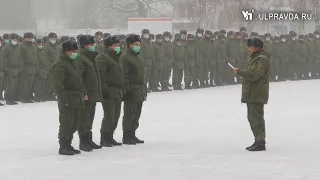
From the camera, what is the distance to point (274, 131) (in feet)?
48.5

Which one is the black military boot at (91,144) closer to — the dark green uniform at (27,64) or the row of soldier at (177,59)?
the row of soldier at (177,59)

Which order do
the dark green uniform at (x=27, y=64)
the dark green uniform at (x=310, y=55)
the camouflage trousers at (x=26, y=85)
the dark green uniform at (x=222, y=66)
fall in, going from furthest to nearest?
the dark green uniform at (x=310, y=55)
the dark green uniform at (x=222, y=66)
the camouflage trousers at (x=26, y=85)
the dark green uniform at (x=27, y=64)

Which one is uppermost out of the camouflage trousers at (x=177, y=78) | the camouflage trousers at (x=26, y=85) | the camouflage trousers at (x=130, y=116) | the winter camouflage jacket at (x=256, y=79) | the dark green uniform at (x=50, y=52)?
the winter camouflage jacket at (x=256, y=79)

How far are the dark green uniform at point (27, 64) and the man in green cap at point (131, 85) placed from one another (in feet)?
27.8

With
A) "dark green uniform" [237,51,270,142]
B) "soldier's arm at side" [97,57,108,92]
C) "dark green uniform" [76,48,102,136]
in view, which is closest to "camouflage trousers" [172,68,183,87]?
"soldier's arm at side" [97,57,108,92]

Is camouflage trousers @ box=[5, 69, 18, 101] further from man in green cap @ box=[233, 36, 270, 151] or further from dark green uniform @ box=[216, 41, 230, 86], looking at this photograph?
man in green cap @ box=[233, 36, 270, 151]

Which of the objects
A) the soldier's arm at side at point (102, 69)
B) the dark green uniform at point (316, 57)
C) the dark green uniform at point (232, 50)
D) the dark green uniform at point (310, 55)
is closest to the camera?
the soldier's arm at side at point (102, 69)

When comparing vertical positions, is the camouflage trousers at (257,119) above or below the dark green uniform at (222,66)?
above

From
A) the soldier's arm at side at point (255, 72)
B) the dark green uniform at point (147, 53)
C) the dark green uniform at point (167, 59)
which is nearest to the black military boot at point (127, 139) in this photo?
the soldier's arm at side at point (255, 72)

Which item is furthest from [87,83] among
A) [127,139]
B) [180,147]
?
[180,147]

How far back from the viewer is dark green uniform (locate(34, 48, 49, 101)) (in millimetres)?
21500

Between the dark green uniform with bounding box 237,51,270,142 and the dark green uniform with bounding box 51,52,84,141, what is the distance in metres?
2.27

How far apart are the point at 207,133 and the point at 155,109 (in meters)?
4.68

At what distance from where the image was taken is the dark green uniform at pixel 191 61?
26.1 metres
